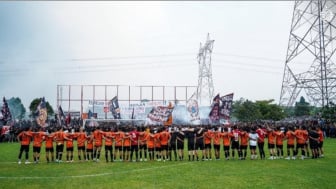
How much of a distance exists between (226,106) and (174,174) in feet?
63.9

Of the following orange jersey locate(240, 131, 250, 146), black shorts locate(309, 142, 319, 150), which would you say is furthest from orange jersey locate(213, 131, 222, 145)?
black shorts locate(309, 142, 319, 150)

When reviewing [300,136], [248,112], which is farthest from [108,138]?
[248,112]

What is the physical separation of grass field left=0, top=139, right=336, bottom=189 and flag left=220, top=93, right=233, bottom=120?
13836mm

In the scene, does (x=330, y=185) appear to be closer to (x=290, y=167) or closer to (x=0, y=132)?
(x=290, y=167)

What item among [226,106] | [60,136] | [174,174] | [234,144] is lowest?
[174,174]

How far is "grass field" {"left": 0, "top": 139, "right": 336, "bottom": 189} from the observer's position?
553 inches

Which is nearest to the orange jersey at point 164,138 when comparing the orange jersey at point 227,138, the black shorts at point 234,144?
the orange jersey at point 227,138

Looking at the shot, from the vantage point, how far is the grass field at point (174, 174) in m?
14.1

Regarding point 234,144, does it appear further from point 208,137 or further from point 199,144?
point 199,144

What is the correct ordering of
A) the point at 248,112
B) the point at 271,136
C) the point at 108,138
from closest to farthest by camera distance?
the point at 108,138 < the point at 271,136 < the point at 248,112

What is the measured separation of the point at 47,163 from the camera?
21.0 meters

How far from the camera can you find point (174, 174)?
1638 cm

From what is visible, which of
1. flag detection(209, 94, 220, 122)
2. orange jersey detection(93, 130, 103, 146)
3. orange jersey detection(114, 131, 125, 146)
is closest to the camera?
orange jersey detection(114, 131, 125, 146)

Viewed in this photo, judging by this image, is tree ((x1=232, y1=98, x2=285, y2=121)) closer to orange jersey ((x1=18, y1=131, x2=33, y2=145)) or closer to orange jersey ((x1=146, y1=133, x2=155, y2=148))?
orange jersey ((x1=146, y1=133, x2=155, y2=148))
